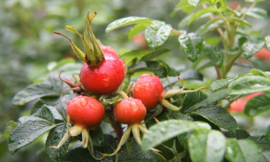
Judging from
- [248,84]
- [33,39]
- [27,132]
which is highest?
[248,84]

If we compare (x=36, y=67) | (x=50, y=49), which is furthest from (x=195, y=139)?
(x=50, y=49)

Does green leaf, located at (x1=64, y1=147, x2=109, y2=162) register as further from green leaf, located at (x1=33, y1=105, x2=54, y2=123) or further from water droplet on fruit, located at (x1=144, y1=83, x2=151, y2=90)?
water droplet on fruit, located at (x1=144, y1=83, x2=151, y2=90)

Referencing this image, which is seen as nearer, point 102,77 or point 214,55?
point 102,77

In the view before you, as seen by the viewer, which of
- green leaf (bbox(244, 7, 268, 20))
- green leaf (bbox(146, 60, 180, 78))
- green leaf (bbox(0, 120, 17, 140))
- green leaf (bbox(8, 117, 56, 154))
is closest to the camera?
green leaf (bbox(8, 117, 56, 154))

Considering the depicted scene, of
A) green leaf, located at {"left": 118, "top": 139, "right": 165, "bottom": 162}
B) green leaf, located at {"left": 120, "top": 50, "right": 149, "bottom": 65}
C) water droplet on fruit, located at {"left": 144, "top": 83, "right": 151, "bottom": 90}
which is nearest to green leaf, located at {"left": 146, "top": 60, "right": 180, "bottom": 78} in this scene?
green leaf, located at {"left": 120, "top": 50, "right": 149, "bottom": 65}

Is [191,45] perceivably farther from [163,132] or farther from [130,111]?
[163,132]

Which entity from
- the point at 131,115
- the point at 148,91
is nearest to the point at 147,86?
the point at 148,91

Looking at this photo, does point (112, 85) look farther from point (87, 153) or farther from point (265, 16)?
point (265, 16)
